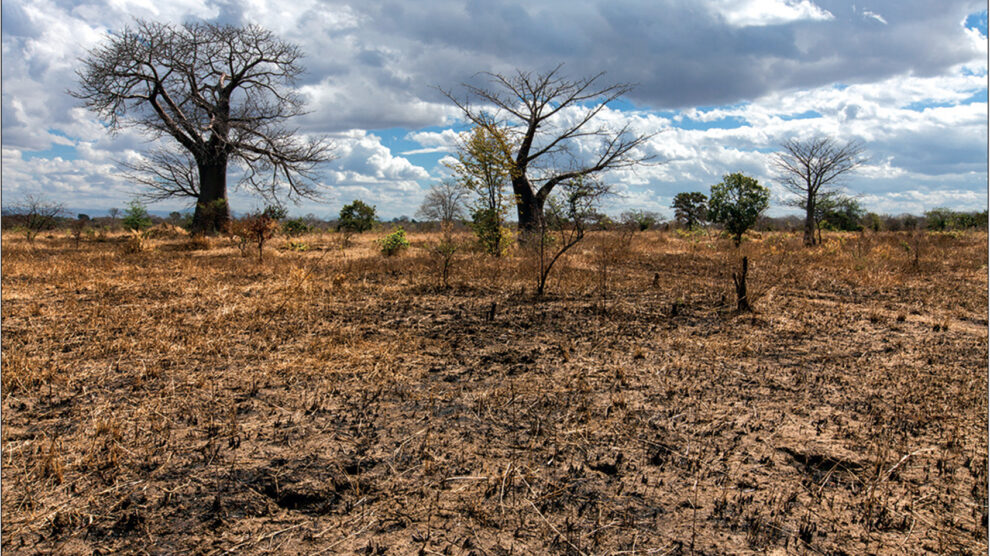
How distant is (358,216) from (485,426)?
28.9 meters

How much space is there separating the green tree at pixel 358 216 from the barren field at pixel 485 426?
2183cm

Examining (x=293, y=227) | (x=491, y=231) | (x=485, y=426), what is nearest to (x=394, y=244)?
(x=491, y=231)

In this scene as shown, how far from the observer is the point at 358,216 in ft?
103

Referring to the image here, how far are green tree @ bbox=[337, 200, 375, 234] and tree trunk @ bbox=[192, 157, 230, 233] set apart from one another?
26.2 feet

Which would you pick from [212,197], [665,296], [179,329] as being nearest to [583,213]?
[665,296]

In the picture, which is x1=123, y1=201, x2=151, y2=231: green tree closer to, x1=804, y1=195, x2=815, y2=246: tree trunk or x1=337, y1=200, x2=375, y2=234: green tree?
x1=337, y1=200, x2=375, y2=234: green tree

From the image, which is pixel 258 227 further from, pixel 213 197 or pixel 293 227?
pixel 213 197

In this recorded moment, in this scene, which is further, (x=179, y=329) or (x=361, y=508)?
(x=179, y=329)

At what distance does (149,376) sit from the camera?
4.79 meters

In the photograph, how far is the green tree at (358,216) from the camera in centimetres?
2991

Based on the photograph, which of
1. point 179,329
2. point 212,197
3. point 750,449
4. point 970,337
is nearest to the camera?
point 750,449

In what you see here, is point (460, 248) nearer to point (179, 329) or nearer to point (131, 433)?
point (179, 329)

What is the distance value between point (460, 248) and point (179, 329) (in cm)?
1023

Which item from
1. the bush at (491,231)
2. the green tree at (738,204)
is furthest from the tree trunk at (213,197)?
the green tree at (738,204)
